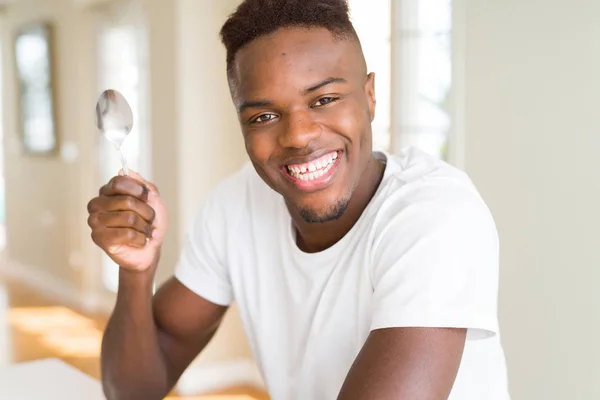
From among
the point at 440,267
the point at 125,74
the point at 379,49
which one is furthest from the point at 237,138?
the point at 440,267

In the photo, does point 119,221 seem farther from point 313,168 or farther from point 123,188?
point 313,168

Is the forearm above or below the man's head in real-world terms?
below

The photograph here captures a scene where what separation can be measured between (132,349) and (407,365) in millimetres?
576

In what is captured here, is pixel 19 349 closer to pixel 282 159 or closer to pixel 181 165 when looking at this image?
pixel 181 165

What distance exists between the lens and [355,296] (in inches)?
42.2

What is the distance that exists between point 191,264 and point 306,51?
506 millimetres

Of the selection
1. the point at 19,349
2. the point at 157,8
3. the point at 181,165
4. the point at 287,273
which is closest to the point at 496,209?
the point at 287,273

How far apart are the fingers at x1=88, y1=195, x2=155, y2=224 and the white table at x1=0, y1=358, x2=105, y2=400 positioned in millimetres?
346

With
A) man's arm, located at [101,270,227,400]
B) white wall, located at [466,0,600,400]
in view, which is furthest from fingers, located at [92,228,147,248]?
white wall, located at [466,0,600,400]

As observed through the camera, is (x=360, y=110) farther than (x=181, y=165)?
No

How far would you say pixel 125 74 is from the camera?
14.6 ft

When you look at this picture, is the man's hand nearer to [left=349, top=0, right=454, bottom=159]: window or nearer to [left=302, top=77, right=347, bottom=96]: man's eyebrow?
[left=302, top=77, right=347, bottom=96]: man's eyebrow

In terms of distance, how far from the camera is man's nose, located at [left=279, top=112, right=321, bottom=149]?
1.04m

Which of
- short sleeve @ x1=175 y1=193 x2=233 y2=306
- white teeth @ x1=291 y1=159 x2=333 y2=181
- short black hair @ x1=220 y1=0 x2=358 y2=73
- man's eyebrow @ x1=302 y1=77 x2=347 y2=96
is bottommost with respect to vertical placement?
short sleeve @ x1=175 y1=193 x2=233 y2=306
